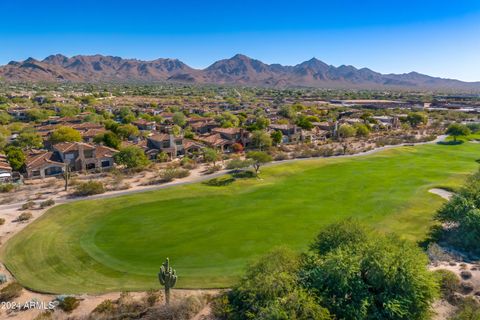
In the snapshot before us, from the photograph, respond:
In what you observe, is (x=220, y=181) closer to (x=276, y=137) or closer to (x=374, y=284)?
(x=276, y=137)

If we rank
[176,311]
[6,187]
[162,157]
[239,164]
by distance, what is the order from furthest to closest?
[162,157], [239,164], [6,187], [176,311]

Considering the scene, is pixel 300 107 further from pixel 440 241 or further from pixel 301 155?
pixel 440 241

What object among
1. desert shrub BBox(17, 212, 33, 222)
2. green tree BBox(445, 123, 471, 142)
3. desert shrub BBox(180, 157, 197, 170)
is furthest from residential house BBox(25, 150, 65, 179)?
green tree BBox(445, 123, 471, 142)

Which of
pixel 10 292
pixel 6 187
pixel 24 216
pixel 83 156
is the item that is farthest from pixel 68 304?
pixel 83 156

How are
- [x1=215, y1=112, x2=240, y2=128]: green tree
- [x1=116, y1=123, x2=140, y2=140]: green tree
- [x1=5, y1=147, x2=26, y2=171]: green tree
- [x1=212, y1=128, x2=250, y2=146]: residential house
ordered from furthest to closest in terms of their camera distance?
[x1=215, y1=112, x2=240, y2=128]: green tree
[x1=116, y1=123, x2=140, y2=140]: green tree
[x1=212, y1=128, x2=250, y2=146]: residential house
[x1=5, y1=147, x2=26, y2=171]: green tree

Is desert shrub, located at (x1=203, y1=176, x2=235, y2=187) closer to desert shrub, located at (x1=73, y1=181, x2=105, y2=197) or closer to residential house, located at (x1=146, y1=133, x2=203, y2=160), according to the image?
desert shrub, located at (x1=73, y1=181, x2=105, y2=197)
